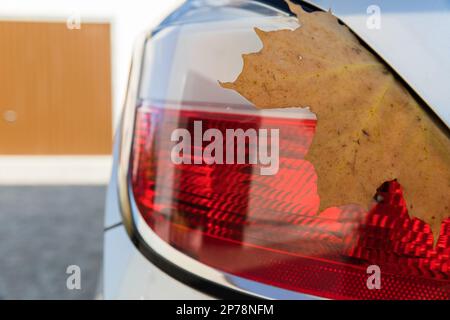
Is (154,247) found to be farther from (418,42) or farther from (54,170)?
(54,170)

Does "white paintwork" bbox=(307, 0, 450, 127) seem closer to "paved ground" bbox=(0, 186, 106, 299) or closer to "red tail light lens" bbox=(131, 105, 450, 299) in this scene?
"red tail light lens" bbox=(131, 105, 450, 299)

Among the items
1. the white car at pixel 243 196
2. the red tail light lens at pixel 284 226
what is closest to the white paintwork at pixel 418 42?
the white car at pixel 243 196

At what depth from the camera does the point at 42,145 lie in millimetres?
7832

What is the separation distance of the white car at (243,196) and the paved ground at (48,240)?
1.23m

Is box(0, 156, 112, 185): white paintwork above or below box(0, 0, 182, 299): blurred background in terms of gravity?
below

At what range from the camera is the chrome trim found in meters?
0.97

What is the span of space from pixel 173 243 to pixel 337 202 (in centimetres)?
36

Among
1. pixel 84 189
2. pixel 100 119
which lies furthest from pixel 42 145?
pixel 84 189

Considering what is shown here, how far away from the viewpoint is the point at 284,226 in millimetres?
955

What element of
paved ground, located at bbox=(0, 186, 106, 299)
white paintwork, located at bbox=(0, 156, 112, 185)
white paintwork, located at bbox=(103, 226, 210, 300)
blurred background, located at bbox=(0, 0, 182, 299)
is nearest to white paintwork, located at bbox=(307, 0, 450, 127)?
white paintwork, located at bbox=(103, 226, 210, 300)

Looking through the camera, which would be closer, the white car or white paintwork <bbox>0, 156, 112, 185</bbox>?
the white car

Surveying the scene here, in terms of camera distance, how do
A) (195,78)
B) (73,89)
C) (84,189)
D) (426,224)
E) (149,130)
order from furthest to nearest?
(73,89)
(84,189)
(149,130)
(195,78)
(426,224)

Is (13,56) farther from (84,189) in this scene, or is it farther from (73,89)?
(84,189)

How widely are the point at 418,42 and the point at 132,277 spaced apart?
28.9 inches
